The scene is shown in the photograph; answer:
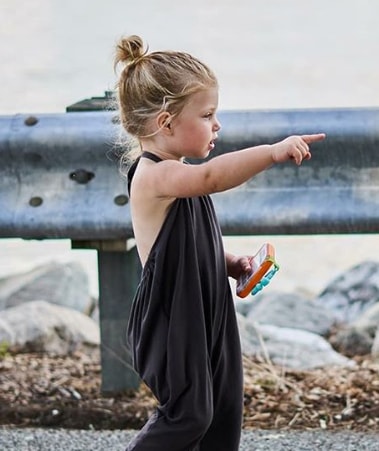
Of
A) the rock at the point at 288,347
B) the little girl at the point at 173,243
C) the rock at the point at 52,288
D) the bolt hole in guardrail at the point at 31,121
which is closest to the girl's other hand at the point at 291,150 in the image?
the little girl at the point at 173,243

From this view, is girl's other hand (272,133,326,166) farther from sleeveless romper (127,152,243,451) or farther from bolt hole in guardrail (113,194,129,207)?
bolt hole in guardrail (113,194,129,207)

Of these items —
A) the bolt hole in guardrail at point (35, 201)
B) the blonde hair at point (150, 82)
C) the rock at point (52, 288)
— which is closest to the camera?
the blonde hair at point (150, 82)

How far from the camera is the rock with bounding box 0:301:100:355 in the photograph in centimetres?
581

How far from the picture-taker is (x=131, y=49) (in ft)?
11.7

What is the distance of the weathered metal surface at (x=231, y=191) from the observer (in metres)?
4.73

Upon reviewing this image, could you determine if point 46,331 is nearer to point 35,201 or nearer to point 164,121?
point 35,201

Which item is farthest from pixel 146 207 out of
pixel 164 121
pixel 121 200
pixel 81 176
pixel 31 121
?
pixel 31 121

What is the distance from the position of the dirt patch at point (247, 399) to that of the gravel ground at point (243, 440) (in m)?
0.15

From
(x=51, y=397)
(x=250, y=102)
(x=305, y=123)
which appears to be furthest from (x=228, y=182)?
(x=250, y=102)

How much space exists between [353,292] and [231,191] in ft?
7.84

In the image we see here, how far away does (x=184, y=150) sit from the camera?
350cm

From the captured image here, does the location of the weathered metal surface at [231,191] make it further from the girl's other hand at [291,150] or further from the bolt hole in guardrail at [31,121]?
the girl's other hand at [291,150]

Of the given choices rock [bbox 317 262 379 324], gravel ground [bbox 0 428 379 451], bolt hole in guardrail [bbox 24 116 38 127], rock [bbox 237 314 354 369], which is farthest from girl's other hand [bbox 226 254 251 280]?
rock [bbox 317 262 379 324]

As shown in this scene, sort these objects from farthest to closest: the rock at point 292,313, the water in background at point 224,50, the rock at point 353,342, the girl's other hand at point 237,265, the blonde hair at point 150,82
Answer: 1. the water in background at point 224,50
2. the rock at point 292,313
3. the rock at point 353,342
4. the girl's other hand at point 237,265
5. the blonde hair at point 150,82
